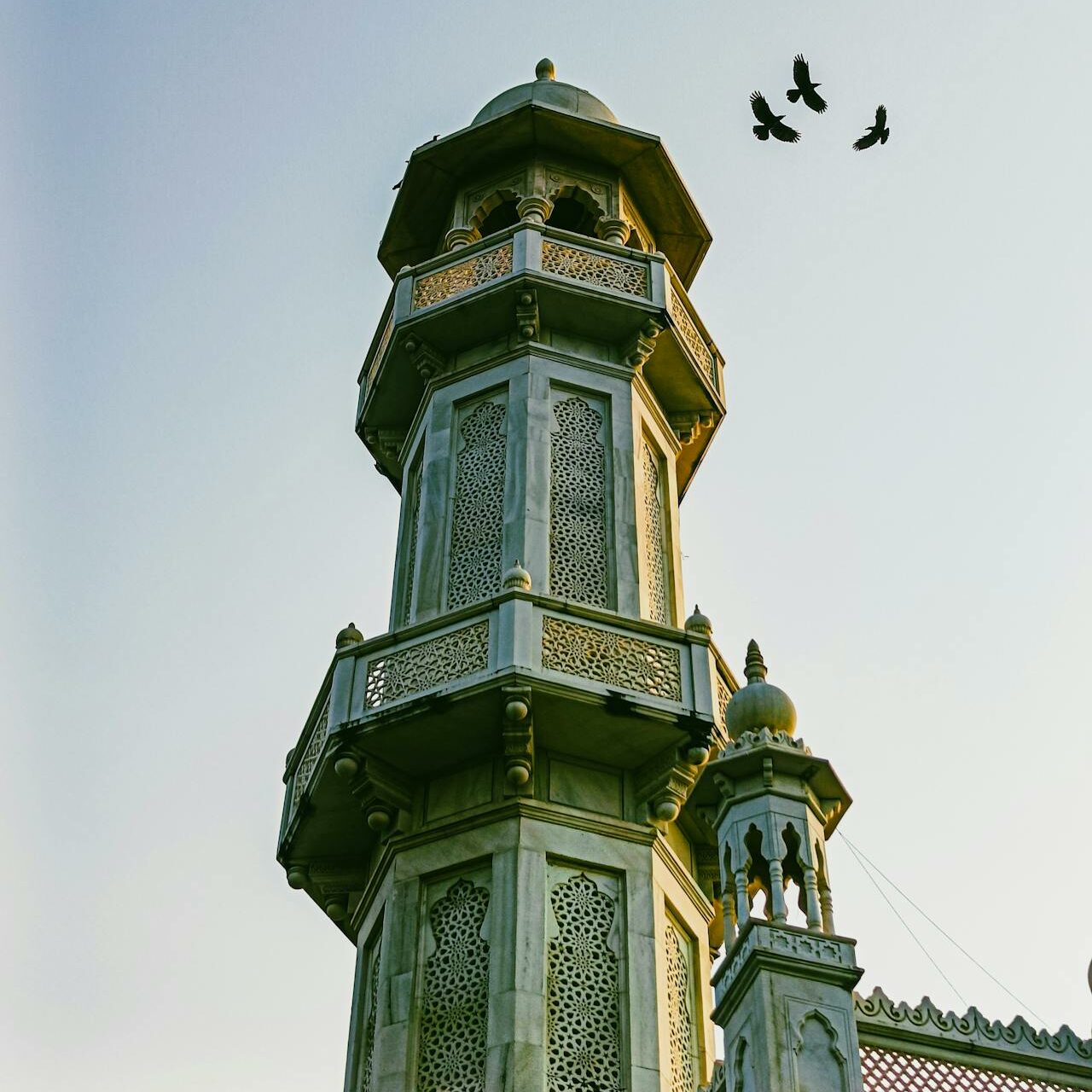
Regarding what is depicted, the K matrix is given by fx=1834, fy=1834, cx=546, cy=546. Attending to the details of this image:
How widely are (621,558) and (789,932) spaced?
7.39m

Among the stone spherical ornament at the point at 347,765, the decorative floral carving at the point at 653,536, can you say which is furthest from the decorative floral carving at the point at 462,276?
the stone spherical ornament at the point at 347,765

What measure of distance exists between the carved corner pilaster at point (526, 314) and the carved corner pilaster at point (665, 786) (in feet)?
17.9

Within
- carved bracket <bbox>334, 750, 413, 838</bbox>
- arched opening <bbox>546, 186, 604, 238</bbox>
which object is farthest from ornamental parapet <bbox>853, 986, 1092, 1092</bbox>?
arched opening <bbox>546, 186, 604, 238</bbox>

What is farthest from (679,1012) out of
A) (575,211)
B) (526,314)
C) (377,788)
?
(575,211)

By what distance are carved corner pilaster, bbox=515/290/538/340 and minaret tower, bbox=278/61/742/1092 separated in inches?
4.6

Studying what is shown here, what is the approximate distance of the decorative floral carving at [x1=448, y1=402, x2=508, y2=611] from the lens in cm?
1798

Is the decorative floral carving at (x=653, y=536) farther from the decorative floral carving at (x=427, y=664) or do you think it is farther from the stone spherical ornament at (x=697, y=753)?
the decorative floral carving at (x=427, y=664)

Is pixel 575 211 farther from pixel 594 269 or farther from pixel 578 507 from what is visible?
pixel 578 507

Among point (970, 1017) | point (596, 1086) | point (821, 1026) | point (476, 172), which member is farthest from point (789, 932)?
point (476, 172)

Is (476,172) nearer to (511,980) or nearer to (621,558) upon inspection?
(621,558)

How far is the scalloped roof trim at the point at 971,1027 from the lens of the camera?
11.4m

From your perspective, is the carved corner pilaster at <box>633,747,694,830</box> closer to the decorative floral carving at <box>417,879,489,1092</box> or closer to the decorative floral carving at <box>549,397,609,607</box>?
the decorative floral carving at <box>417,879,489,1092</box>

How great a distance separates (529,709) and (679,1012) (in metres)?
2.90

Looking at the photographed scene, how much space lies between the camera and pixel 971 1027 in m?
11.5
